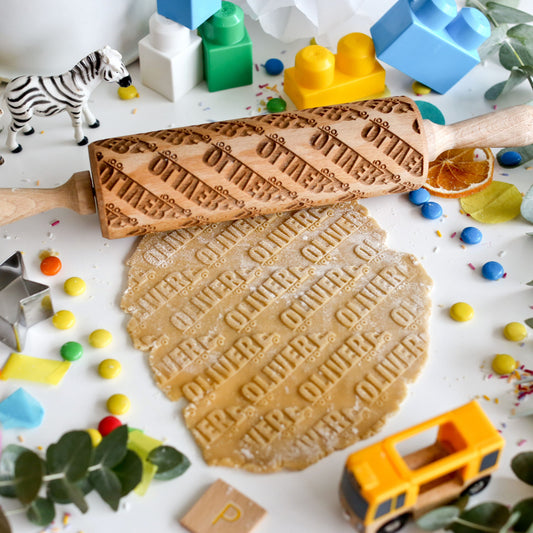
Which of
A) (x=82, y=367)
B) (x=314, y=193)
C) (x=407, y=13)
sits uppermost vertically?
(x=407, y=13)

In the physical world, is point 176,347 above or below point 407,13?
below

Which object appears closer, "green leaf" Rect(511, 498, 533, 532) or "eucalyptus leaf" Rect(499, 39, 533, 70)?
"green leaf" Rect(511, 498, 533, 532)

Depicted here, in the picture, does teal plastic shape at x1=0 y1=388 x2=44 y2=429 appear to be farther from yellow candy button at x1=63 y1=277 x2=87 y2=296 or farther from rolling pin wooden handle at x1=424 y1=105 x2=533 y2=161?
rolling pin wooden handle at x1=424 y1=105 x2=533 y2=161

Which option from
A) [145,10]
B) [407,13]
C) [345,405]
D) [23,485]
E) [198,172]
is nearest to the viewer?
[23,485]

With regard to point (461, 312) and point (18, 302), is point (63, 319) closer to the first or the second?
point (18, 302)

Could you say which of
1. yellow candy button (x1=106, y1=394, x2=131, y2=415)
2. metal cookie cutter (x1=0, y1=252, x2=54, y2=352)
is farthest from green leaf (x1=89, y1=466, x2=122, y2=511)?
metal cookie cutter (x1=0, y1=252, x2=54, y2=352)

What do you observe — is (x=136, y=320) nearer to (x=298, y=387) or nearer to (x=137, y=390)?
(x=137, y=390)

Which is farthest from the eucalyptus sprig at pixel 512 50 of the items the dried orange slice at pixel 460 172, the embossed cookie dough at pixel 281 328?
the embossed cookie dough at pixel 281 328

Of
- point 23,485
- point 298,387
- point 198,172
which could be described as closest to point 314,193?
point 198,172
